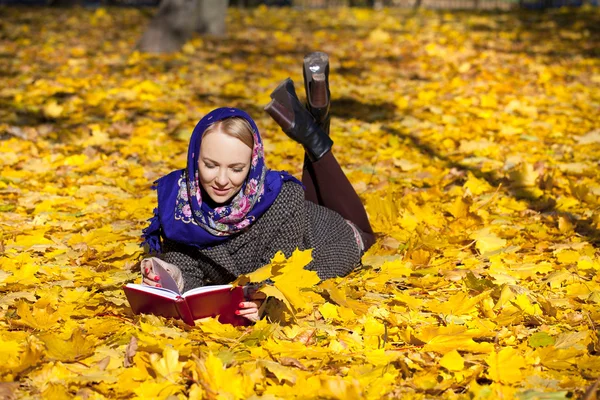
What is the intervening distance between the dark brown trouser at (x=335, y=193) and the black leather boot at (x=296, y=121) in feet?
0.29

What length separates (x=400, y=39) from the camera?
1168 centimetres

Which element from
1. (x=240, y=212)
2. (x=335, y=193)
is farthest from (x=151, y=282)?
(x=335, y=193)

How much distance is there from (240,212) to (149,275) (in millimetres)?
414

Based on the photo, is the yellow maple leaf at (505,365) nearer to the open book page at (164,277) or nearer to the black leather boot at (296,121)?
the open book page at (164,277)

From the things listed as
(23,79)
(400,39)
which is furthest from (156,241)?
(400,39)

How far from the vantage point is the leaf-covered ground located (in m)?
2.44

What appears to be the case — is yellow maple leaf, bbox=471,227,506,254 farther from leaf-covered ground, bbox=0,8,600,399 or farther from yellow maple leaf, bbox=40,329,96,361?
yellow maple leaf, bbox=40,329,96,361

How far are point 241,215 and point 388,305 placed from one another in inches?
26.7

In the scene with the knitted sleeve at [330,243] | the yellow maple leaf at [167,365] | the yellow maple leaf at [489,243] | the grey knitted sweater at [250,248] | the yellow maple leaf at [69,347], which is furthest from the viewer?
the yellow maple leaf at [489,243]

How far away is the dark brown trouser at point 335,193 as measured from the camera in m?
3.71

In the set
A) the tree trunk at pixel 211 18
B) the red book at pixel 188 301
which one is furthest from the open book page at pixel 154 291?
the tree trunk at pixel 211 18

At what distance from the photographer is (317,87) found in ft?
12.3

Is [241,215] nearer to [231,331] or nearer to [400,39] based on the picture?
[231,331]

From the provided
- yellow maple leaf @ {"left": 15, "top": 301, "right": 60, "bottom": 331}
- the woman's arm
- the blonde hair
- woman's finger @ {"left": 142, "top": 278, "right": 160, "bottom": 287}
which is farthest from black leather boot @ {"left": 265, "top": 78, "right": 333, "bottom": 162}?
yellow maple leaf @ {"left": 15, "top": 301, "right": 60, "bottom": 331}
